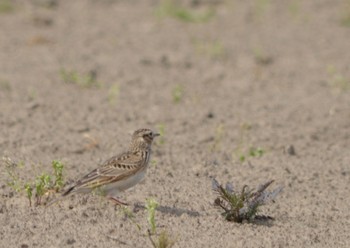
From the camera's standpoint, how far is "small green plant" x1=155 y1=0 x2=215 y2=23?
17797mm

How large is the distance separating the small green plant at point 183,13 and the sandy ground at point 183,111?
0.35ft

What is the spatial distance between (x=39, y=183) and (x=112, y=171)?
2.05 ft

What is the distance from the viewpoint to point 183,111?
39.7 ft

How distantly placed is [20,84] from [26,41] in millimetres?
2929

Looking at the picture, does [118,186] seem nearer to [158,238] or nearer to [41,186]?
[41,186]

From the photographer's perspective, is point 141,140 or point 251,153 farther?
point 251,153

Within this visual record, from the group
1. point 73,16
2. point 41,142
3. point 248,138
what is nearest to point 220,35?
point 73,16

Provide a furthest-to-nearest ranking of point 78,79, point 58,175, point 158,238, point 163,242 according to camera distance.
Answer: point 78,79, point 58,175, point 158,238, point 163,242

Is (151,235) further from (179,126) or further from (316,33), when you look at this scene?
(316,33)

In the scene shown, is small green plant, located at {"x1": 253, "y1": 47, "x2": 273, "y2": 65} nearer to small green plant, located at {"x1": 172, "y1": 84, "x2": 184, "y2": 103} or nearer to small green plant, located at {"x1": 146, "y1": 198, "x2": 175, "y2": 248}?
small green plant, located at {"x1": 172, "y1": 84, "x2": 184, "y2": 103}

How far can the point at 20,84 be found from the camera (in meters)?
13.0

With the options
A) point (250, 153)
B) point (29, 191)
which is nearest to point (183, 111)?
point (250, 153)

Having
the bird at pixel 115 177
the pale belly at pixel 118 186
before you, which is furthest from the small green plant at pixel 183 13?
the pale belly at pixel 118 186

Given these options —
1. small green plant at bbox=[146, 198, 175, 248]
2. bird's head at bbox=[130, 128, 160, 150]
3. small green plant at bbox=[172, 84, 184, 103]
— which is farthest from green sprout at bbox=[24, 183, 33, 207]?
small green plant at bbox=[172, 84, 184, 103]
